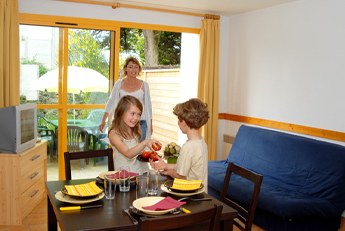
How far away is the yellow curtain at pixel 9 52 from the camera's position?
416cm

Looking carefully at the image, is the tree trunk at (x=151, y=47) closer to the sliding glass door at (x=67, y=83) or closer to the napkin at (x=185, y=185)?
the sliding glass door at (x=67, y=83)

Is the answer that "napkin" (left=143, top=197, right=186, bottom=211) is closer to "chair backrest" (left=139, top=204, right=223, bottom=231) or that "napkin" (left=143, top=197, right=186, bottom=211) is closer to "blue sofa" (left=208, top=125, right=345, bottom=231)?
"chair backrest" (left=139, top=204, right=223, bottom=231)

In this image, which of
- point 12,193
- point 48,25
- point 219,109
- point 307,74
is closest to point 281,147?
point 307,74

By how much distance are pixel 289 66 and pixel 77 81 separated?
270cm

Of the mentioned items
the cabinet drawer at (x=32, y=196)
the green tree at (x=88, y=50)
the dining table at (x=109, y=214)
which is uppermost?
the green tree at (x=88, y=50)

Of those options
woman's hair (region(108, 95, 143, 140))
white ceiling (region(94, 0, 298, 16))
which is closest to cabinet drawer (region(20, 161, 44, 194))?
woman's hair (region(108, 95, 143, 140))

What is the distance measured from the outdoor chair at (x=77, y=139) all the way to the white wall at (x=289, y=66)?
82.1 inches

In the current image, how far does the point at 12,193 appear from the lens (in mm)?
3455

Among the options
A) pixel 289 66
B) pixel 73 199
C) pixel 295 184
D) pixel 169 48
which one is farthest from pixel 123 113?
pixel 169 48

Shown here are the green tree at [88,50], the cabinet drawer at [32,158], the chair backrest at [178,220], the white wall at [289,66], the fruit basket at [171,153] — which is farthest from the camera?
the green tree at [88,50]

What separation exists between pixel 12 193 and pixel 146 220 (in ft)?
8.40

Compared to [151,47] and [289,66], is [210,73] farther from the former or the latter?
[151,47]

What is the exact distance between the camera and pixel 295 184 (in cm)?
362

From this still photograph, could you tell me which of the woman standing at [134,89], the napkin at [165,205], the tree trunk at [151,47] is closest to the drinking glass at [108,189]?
the napkin at [165,205]
